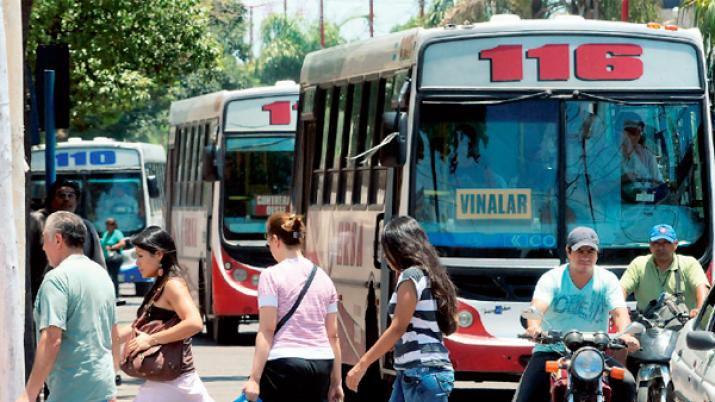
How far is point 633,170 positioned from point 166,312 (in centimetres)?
558

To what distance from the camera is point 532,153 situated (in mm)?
13547

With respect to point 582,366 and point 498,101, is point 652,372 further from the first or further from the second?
point 582,366

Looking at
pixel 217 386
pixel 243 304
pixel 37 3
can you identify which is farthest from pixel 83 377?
pixel 37 3

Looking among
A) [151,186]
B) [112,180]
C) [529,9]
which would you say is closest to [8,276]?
[151,186]

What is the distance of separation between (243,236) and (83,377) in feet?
47.2

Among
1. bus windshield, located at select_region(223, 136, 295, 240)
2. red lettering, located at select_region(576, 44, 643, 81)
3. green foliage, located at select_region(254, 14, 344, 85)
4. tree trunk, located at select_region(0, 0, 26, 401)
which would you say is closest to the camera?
tree trunk, located at select_region(0, 0, 26, 401)

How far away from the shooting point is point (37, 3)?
29484mm

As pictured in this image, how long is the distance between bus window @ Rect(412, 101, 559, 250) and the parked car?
2.98 m

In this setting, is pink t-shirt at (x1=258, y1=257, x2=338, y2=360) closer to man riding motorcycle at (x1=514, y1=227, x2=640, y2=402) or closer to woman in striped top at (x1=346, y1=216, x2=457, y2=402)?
→ woman in striped top at (x1=346, y1=216, x2=457, y2=402)

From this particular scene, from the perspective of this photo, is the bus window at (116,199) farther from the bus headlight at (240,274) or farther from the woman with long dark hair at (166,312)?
the woman with long dark hair at (166,312)

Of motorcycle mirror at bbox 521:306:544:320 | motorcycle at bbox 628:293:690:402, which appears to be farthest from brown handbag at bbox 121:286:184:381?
motorcycle at bbox 628:293:690:402

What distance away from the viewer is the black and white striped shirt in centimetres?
910

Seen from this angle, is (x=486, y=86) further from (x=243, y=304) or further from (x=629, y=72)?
(x=243, y=304)

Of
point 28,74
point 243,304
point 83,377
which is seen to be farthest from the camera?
point 243,304
